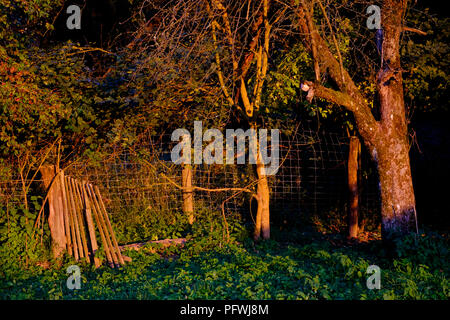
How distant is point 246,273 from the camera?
537cm

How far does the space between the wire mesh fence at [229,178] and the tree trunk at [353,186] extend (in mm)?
346

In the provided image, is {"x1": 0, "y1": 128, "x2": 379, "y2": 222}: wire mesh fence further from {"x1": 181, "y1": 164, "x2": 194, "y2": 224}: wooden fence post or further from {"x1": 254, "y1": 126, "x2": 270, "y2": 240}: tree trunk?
{"x1": 254, "y1": 126, "x2": 270, "y2": 240}: tree trunk

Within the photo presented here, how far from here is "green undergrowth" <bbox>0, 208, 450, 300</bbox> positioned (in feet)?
15.3

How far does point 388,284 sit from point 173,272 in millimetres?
2779

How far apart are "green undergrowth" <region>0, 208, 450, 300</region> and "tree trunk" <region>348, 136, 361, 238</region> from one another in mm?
453

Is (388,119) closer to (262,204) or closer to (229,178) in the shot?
(262,204)

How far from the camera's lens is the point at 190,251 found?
6859 mm

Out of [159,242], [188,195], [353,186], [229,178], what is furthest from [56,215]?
[353,186]

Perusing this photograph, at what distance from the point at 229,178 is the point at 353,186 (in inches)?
93.8

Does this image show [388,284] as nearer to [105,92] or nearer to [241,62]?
[241,62]

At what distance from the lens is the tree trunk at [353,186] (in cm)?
776

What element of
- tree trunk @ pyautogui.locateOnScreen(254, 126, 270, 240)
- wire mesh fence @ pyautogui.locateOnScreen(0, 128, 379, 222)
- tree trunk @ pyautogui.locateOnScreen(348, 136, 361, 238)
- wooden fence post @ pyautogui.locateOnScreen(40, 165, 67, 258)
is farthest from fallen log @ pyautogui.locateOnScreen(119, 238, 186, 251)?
tree trunk @ pyautogui.locateOnScreen(348, 136, 361, 238)

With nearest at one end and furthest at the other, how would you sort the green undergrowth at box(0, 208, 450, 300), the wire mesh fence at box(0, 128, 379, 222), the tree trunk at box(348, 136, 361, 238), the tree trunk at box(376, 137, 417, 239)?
the green undergrowth at box(0, 208, 450, 300)
the tree trunk at box(376, 137, 417, 239)
the tree trunk at box(348, 136, 361, 238)
the wire mesh fence at box(0, 128, 379, 222)

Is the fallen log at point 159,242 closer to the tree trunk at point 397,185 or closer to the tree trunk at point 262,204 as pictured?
the tree trunk at point 262,204
